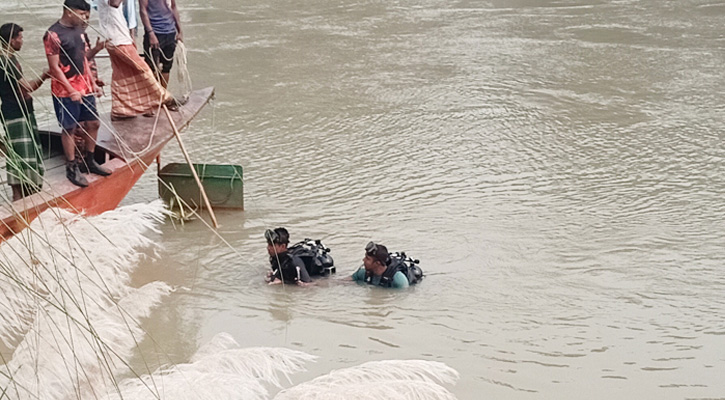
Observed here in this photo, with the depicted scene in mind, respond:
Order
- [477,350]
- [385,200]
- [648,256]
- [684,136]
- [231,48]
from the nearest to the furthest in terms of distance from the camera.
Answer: [477,350]
[648,256]
[385,200]
[684,136]
[231,48]

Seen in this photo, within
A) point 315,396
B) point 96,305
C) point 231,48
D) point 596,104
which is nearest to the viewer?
point 315,396

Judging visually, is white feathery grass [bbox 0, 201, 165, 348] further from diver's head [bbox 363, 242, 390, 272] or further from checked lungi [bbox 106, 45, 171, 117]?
checked lungi [bbox 106, 45, 171, 117]

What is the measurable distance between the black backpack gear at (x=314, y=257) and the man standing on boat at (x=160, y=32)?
2653mm

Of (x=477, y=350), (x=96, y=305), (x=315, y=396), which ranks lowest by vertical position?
(x=477, y=350)

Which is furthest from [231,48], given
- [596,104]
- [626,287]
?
[626,287]

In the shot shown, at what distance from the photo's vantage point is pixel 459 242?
726 centimetres

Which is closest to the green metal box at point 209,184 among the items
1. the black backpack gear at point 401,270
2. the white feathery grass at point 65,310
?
the black backpack gear at point 401,270

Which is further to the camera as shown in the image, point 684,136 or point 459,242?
point 684,136

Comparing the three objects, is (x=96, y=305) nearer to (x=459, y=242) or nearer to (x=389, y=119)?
(x=459, y=242)

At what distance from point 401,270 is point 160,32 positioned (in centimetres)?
372

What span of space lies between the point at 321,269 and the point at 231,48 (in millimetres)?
9206


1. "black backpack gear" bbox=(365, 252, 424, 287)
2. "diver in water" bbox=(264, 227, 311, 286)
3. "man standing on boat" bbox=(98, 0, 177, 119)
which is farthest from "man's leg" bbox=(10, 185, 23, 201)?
"black backpack gear" bbox=(365, 252, 424, 287)

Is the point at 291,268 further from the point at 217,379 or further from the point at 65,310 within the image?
the point at 65,310

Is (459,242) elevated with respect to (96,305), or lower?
lower
